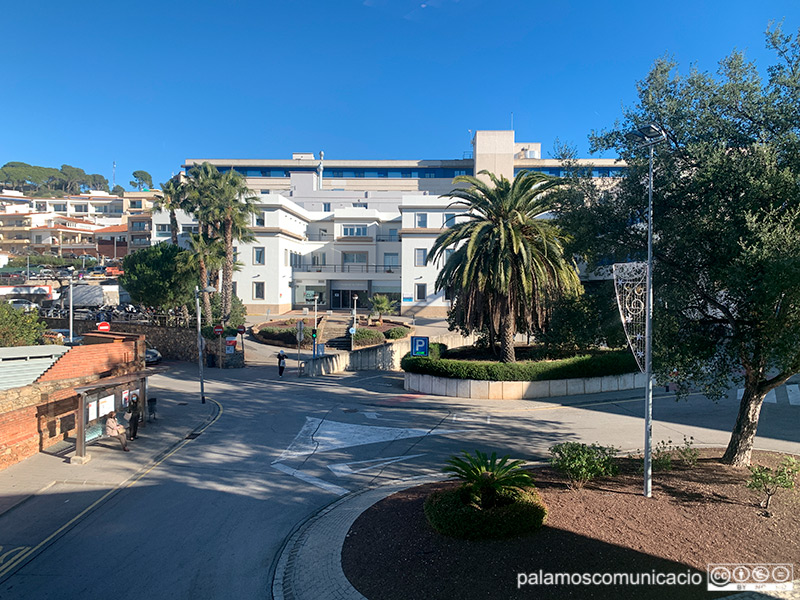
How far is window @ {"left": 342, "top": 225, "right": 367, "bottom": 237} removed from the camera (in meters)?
55.0

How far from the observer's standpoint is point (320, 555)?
26.1ft

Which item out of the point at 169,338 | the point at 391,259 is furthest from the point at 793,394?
the point at 391,259

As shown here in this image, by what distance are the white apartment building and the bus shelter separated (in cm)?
2362

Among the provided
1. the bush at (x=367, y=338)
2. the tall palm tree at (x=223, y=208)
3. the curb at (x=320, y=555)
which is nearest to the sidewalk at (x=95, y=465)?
the curb at (x=320, y=555)

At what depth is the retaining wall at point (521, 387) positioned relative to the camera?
68.5 feet

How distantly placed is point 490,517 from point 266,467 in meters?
7.39

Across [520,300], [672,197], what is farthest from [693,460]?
[520,300]

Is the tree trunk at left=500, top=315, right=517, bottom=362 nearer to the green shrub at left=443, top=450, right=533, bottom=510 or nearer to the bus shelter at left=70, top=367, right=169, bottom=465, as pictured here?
the green shrub at left=443, top=450, right=533, bottom=510

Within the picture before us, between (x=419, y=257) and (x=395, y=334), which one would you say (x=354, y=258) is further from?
(x=395, y=334)

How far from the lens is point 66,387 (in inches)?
599

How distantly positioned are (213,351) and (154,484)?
2165 cm

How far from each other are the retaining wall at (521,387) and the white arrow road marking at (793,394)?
542 centimetres

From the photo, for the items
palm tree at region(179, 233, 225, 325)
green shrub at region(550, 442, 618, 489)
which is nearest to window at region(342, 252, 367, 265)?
palm tree at region(179, 233, 225, 325)

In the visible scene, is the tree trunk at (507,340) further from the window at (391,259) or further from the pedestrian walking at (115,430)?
the window at (391,259)
